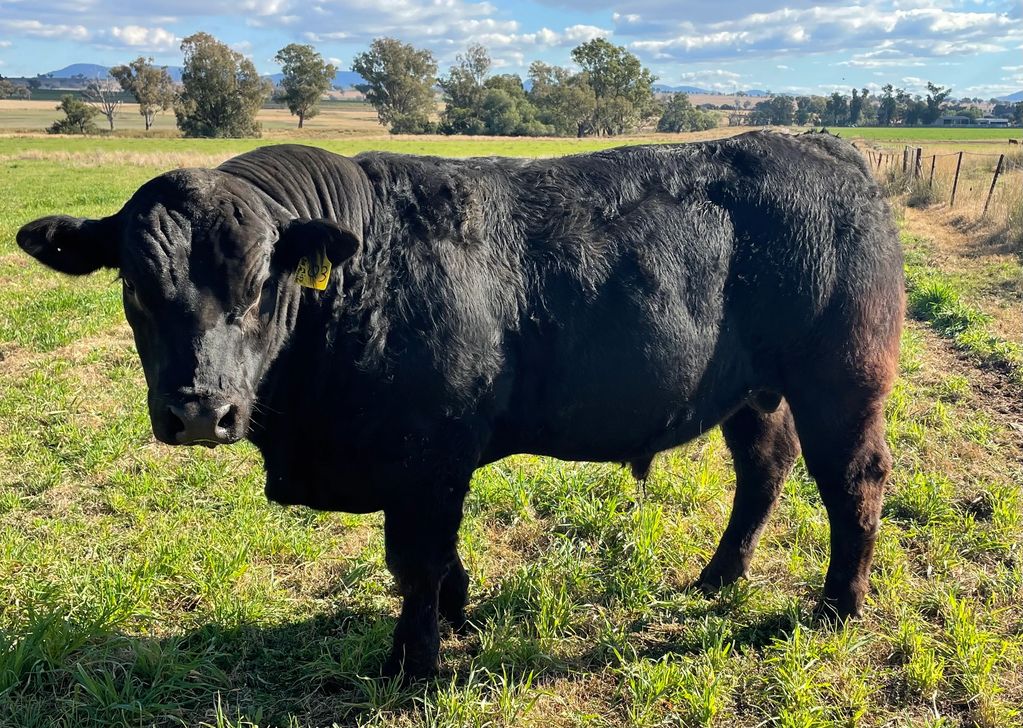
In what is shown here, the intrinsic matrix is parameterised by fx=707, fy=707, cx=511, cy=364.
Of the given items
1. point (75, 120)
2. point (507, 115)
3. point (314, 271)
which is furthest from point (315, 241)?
point (507, 115)

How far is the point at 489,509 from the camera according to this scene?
15.4 feet

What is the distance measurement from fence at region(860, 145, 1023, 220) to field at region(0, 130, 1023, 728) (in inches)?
493

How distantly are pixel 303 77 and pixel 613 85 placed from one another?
40.5 meters

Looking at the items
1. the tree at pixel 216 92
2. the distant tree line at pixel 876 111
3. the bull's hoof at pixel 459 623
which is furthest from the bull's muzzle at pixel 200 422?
the distant tree line at pixel 876 111

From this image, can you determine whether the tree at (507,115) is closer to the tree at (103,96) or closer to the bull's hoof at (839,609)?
the tree at (103,96)

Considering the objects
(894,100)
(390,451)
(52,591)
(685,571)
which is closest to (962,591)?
(685,571)

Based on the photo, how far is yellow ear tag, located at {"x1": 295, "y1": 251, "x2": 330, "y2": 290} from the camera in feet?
8.69

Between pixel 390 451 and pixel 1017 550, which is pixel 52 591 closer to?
pixel 390 451

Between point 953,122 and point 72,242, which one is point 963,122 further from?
point 72,242

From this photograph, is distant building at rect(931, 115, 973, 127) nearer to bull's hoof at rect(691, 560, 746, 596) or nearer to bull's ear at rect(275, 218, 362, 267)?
bull's hoof at rect(691, 560, 746, 596)

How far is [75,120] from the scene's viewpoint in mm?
68625

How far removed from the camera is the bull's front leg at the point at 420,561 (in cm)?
304

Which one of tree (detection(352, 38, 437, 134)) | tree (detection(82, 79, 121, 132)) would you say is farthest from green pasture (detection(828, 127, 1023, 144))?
tree (detection(82, 79, 121, 132))

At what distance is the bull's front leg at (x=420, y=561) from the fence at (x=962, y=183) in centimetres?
1447
